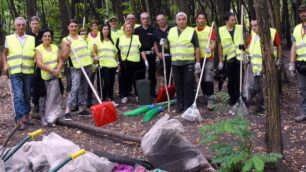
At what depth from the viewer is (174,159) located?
5934 mm

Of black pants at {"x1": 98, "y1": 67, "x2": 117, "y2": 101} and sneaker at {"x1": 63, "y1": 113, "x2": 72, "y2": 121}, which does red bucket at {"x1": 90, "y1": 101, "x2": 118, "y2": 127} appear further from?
black pants at {"x1": 98, "y1": 67, "x2": 117, "y2": 101}

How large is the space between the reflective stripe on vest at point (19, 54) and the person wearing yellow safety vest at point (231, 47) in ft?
12.1

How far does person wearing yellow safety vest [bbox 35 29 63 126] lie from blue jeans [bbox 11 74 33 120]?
325mm

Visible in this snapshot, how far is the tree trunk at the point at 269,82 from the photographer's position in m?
5.64

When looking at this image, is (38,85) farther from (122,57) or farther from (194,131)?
(194,131)

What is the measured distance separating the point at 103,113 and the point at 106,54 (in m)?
1.70

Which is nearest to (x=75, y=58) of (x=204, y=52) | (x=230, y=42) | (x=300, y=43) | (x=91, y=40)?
(x=91, y=40)

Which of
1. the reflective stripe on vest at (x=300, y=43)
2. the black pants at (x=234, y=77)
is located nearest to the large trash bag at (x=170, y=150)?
the reflective stripe on vest at (x=300, y=43)

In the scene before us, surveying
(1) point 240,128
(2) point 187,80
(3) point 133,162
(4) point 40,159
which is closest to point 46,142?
Answer: (4) point 40,159

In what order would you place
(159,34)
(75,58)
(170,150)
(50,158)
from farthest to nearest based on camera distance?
(159,34), (75,58), (170,150), (50,158)

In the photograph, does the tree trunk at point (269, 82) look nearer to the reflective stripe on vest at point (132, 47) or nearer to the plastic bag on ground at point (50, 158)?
the plastic bag on ground at point (50, 158)

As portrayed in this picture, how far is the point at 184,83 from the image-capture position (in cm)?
900

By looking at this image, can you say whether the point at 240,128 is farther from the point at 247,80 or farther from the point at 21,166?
the point at 247,80

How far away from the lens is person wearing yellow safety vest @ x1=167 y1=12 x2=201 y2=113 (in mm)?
8844
